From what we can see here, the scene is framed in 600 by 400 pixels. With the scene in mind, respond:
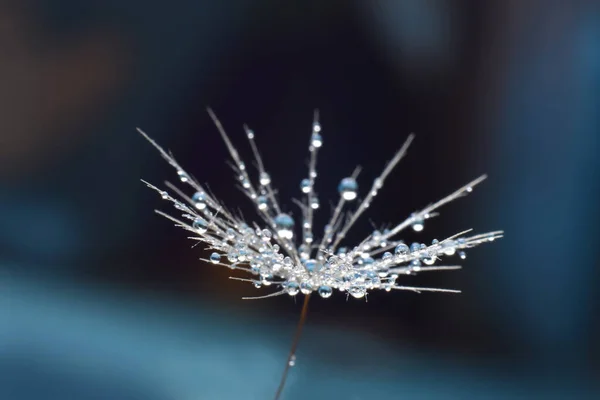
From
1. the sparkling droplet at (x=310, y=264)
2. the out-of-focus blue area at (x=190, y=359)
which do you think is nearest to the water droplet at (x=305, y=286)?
the sparkling droplet at (x=310, y=264)

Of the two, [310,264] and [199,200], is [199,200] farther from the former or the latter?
[310,264]

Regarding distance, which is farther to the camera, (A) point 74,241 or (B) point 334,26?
(A) point 74,241

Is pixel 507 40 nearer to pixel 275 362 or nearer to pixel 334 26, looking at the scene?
pixel 334 26

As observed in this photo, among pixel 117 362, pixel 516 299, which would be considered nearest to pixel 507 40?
pixel 516 299

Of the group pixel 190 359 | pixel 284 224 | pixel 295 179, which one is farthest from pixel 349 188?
Result: pixel 190 359

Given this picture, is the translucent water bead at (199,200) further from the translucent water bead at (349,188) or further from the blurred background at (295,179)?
the blurred background at (295,179)

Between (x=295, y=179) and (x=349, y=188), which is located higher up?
(x=295, y=179)

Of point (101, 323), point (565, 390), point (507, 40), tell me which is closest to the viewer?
point (507, 40)

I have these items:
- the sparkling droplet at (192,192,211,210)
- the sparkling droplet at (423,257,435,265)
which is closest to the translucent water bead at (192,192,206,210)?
the sparkling droplet at (192,192,211,210)

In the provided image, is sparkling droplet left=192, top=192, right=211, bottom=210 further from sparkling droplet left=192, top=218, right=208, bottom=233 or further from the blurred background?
the blurred background

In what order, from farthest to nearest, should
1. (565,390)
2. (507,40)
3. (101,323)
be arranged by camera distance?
(101,323) → (565,390) → (507,40)
